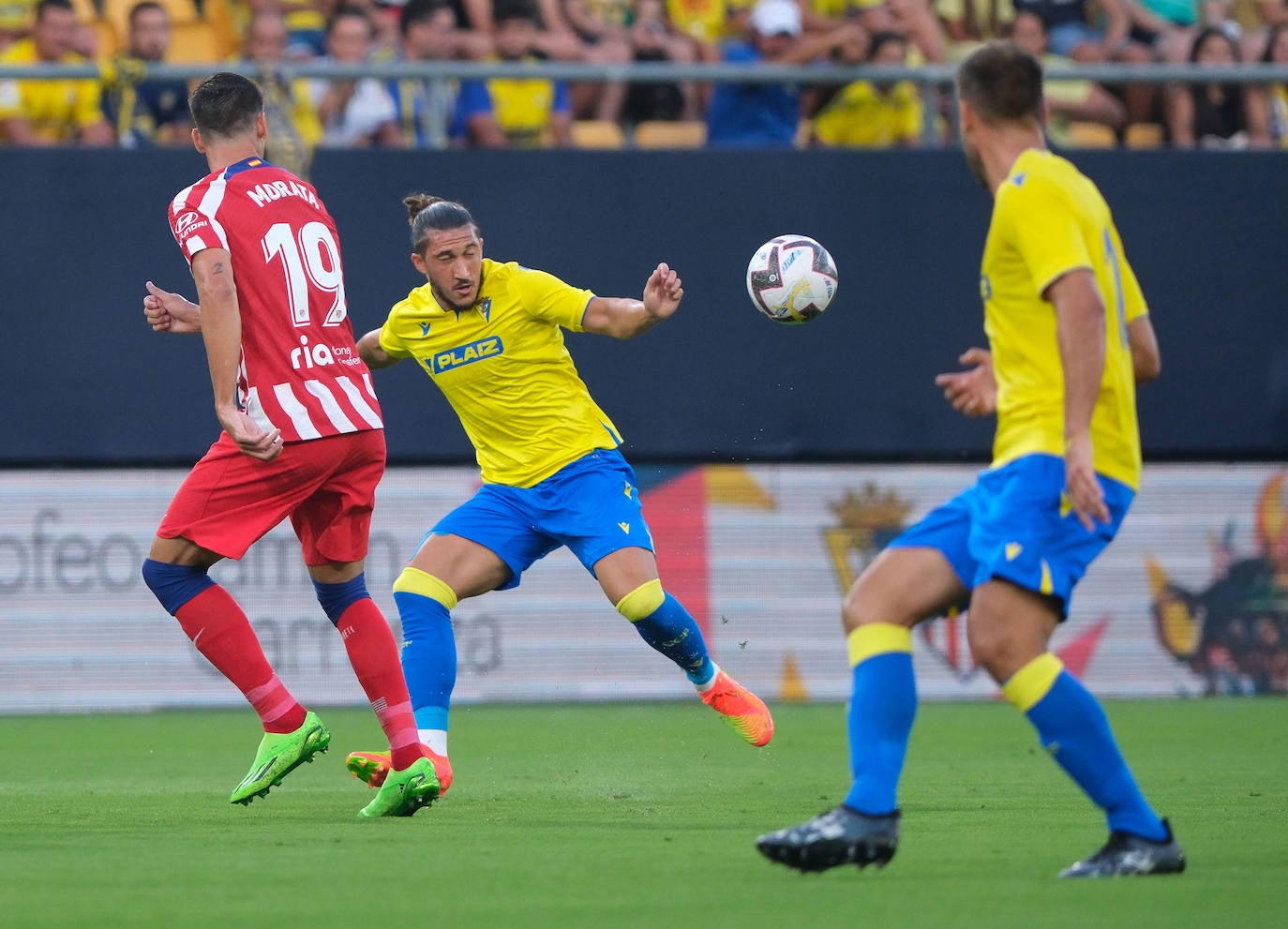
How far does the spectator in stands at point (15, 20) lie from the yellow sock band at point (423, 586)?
623cm

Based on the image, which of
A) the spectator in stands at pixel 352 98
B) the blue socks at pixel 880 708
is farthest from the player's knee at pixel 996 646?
the spectator in stands at pixel 352 98

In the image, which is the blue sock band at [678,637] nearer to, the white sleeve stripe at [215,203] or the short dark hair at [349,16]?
the white sleeve stripe at [215,203]

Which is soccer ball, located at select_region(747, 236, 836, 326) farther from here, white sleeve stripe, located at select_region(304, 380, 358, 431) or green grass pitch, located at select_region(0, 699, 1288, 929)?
green grass pitch, located at select_region(0, 699, 1288, 929)

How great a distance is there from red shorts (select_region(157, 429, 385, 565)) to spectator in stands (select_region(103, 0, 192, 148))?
550 centimetres

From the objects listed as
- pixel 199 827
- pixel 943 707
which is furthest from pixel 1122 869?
pixel 943 707

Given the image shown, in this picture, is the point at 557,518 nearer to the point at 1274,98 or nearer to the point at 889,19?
the point at 889,19

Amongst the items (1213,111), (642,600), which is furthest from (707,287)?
(642,600)

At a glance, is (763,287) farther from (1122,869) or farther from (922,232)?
A: (922,232)

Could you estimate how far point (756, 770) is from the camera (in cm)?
771

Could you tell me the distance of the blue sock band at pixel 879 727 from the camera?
4.45m

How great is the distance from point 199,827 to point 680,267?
6.64 meters

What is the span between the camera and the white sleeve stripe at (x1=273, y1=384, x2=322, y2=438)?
612 cm

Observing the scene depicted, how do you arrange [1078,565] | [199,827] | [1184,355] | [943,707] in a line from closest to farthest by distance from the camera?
1. [1078,565]
2. [199,827]
3. [943,707]
4. [1184,355]

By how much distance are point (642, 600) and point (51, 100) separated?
6.18m
